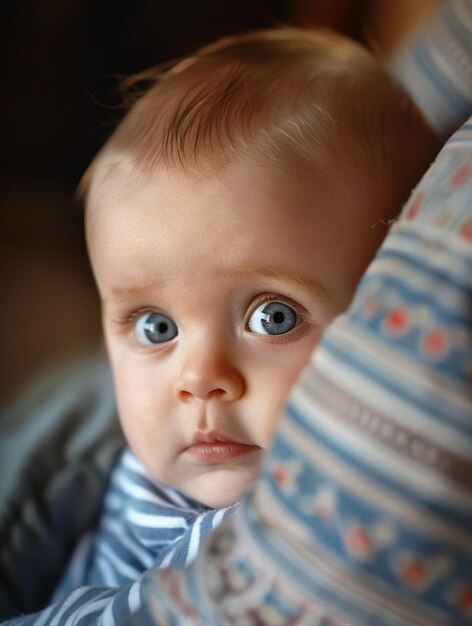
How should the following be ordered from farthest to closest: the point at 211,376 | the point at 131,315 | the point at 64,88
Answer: the point at 64,88, the point at 131,315, the point at 211,376

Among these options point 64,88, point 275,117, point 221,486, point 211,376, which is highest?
point 275,117

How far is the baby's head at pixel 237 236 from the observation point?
0.69 metres

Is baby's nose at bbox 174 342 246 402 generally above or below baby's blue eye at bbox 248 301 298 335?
below

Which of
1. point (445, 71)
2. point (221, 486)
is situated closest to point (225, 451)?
point (221, 486)

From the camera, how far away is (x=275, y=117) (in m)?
0.72

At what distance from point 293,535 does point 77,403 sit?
2.19 feet

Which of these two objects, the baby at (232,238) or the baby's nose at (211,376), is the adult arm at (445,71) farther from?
the baby's nose at (211,376)

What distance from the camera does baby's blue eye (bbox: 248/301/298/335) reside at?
71cm

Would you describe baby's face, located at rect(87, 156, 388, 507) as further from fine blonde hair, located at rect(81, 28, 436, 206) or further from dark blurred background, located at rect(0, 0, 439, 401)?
dark blurred background, located at rect(0, 0, 439, 401)

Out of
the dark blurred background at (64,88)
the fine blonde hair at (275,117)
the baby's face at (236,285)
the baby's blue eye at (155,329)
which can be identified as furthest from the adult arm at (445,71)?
the dark blurred background at (64,88)

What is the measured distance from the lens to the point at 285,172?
699 mm

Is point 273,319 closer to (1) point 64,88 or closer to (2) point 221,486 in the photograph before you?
(2) point 221,486

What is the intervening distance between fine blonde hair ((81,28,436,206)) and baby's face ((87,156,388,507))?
0.9 inches

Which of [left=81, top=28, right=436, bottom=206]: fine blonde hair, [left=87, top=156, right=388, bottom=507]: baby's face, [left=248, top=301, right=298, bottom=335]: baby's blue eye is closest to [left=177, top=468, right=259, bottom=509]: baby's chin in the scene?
[left=87, top=156, right=388, bottom=507]: baby's face
